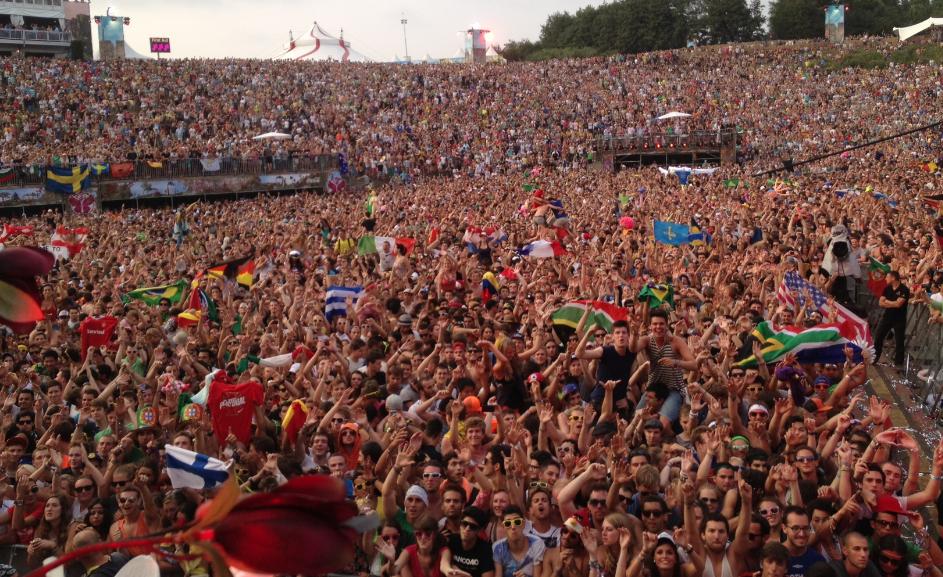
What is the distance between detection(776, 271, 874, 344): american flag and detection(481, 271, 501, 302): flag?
3285 mm

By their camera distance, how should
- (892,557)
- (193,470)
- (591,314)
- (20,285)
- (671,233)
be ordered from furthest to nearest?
(671,233), (591,314), (193,470), (892,557), (20,285)

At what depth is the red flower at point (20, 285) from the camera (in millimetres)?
1990

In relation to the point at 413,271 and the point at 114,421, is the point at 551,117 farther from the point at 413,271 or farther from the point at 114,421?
the point at 114,421

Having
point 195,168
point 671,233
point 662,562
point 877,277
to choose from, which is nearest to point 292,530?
Answer: point 662,562

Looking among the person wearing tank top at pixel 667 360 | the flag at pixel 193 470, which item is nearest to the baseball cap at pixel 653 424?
the person wearing tank top at pixel 667 360

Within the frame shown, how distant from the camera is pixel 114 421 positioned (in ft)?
23.7

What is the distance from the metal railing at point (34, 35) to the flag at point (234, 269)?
133 ft

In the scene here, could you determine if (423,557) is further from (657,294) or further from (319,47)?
(319,47)

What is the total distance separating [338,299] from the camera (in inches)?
439

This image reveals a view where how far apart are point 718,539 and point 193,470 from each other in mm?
2786

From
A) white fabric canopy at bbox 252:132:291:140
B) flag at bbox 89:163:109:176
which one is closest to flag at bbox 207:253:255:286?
flag at bbox 89:163:109:176

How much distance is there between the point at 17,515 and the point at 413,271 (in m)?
8.26

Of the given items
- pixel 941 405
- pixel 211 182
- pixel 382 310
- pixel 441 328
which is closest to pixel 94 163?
pixel 211 182

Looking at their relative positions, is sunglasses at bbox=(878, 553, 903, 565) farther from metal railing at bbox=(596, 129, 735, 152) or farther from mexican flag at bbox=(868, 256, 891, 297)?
metal railing at bbox=(596, 129, 735, 152)
